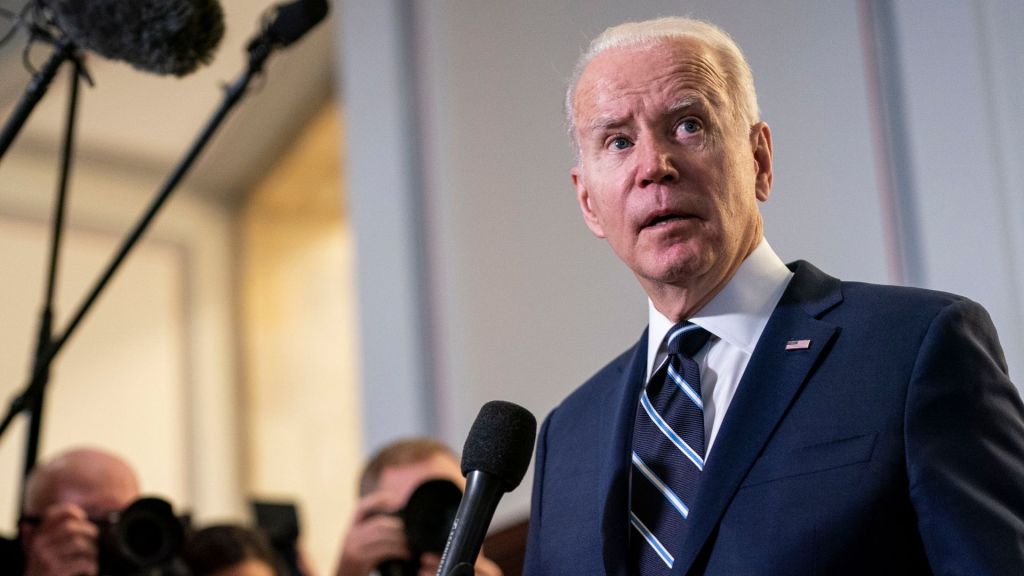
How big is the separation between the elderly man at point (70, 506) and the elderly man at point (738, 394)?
86 cm

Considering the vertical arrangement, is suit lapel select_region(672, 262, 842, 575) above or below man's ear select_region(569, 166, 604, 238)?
below

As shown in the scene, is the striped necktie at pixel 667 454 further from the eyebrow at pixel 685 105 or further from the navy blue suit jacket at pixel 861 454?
the eyebrow at pixel 685 105

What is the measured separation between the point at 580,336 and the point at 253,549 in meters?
0.94

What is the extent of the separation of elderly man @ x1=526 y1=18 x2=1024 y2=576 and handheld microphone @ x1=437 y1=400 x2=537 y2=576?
0.43 ft

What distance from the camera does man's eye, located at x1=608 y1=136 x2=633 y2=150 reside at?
1.23m

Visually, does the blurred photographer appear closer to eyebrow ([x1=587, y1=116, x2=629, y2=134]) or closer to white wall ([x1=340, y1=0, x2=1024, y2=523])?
white wall ([x1=340, y1=0, x2=1024, y2=523])

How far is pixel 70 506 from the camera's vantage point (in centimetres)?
192

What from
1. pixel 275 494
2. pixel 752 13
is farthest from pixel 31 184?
pixel 752 13

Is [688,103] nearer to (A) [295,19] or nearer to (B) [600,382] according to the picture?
(B) [600,382]

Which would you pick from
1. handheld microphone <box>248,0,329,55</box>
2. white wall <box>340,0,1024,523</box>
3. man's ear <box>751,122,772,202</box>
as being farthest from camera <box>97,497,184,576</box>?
man's ear <box>751,122,772,202</box>

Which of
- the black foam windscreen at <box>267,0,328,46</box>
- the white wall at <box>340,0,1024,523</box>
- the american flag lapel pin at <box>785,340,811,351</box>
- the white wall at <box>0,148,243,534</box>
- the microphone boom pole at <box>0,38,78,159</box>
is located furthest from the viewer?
the white wall at <box>0,148,243,534</box>

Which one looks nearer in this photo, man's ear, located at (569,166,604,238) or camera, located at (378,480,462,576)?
man's ear, located at (569,166,604,238)

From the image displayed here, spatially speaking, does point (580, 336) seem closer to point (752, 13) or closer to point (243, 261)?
point (752, 13)

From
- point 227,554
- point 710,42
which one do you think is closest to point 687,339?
point 710,42
